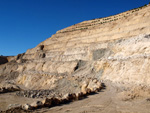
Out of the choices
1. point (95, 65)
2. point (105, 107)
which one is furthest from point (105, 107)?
point (95, 65)

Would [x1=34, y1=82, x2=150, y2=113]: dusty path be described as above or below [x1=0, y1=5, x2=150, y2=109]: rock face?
below

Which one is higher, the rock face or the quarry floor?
the rock face

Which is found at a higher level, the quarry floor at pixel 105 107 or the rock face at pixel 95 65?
the rock face at pixel 95 65

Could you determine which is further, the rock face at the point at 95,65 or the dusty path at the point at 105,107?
the rock face at the point at 95,65

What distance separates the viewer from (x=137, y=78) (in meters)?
12.2

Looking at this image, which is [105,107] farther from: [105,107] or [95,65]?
[95,65]

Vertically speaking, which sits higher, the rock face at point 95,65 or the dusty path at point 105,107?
the rock face at point 95,65

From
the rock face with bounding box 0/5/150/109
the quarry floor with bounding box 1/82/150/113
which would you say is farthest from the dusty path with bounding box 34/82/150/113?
the rock face with bounding box 0/5/150/109

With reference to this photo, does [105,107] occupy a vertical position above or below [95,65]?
below

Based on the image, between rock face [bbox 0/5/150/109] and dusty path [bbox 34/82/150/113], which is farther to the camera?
rock face [bbox 0/5/150/109]

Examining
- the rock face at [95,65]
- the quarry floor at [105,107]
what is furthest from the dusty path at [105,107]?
the rock face at [95,65]

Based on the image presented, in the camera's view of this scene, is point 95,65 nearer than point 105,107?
No

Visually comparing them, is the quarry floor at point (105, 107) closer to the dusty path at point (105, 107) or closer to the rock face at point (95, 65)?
the dusty path at point (105, 107)

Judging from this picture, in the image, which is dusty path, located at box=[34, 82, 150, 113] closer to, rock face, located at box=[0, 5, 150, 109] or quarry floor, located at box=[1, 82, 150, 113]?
quarry floor, located at box=[1, 82, 150, 113]
